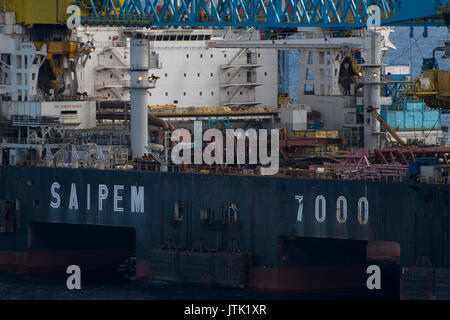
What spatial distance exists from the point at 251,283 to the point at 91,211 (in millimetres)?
11335

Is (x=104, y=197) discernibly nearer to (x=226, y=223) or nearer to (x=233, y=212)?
(x=226, y=223)

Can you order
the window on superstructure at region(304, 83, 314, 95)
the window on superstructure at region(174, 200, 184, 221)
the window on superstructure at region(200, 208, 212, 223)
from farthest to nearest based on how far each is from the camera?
the window on superstructure at region(304, 83, 314, 95) → the window on superstructure at region(174, 200, 184, 221) → the window on superstructure at region(200, 208, 212, 223)

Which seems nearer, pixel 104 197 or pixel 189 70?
pixel 104 197

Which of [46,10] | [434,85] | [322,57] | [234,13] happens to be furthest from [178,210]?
[322,57]

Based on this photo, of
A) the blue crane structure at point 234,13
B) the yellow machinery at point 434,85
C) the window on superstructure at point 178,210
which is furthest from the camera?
the blue crane structure at point 234,13

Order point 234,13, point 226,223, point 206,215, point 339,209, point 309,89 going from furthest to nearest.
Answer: point 309,89 → point 234,13 → point 206,215 → point 226,223 → point 339,209

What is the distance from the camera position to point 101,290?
8206cm

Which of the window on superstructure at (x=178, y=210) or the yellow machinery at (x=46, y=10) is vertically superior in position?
the yellow machinery at (x=46, y=10)

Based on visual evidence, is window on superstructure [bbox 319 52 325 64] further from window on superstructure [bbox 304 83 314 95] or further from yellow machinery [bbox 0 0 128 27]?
yellow machinery [bbox 0 0 128 27]

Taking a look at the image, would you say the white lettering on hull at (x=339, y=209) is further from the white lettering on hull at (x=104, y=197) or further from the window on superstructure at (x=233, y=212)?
the white lettering on hull at (x=104, y=197)

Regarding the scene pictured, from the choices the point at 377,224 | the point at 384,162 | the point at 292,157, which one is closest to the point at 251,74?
the point at 292,157

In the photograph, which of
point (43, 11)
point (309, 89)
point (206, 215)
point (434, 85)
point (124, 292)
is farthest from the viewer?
point (309, 89)

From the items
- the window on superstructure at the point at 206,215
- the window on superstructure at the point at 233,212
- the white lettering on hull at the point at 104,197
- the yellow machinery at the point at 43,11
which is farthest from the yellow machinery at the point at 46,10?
the window on superstructure at the point at 233,212

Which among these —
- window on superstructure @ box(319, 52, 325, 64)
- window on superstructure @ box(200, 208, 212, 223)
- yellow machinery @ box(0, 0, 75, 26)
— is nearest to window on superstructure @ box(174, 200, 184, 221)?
window on superstructure @ box(200, 208, 212, 223)
